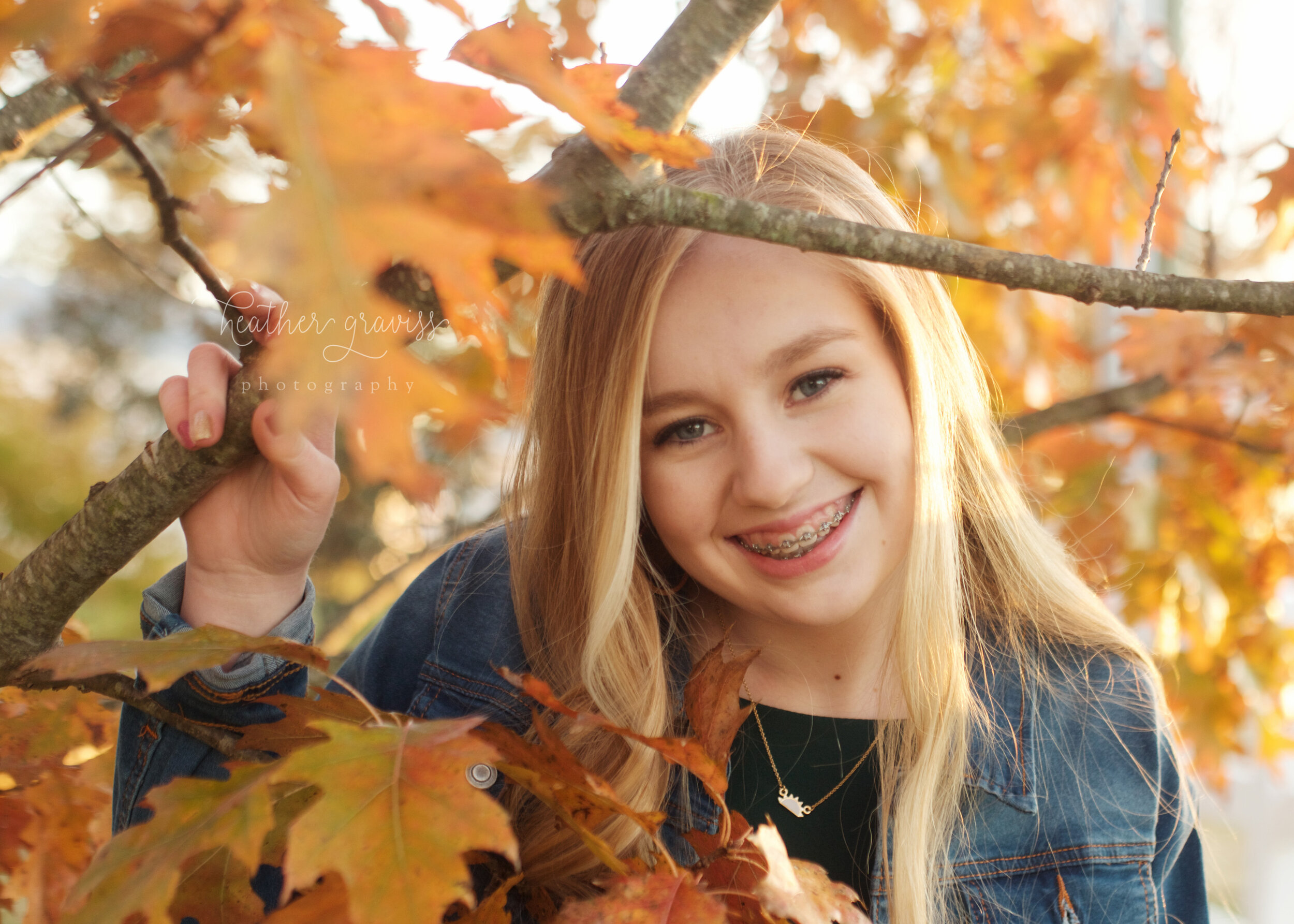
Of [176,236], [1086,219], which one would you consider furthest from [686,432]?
[1086,219]

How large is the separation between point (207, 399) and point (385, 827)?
40cm

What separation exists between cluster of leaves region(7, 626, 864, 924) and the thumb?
206 mm

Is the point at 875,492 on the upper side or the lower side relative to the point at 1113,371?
lower

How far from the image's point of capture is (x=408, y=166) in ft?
1.34

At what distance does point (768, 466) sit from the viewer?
1.07 metres

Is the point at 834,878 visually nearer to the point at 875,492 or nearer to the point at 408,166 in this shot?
the point at 875,492

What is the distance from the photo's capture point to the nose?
3.50 feet

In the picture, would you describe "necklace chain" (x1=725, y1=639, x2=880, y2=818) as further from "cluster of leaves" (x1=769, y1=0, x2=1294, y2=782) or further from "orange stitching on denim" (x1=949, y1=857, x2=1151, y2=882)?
"cluster of leaves" (x1=769, y1=0, x2=1294, y2=782)

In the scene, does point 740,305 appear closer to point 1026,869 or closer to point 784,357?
point 784,357

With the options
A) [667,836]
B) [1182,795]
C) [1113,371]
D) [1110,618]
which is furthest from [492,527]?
[1113,371]

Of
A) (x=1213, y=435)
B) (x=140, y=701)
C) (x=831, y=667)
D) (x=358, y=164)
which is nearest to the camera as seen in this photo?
(x=358, y=164)

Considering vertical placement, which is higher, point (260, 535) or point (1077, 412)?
point (1077, 412)

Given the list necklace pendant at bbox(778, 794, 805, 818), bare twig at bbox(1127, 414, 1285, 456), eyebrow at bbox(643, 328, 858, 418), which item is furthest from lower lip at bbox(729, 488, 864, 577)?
bare twig at bbox(1127, 414, 1285, 456)

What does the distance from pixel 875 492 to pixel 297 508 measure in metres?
0.70
